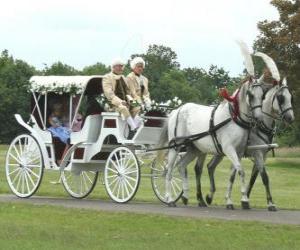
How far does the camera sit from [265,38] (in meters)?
48.1

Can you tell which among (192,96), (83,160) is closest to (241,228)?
(83,160)

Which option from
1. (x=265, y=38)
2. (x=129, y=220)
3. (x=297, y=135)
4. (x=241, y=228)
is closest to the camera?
(x=241, y=228)

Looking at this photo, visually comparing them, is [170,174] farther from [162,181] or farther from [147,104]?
[147,104]

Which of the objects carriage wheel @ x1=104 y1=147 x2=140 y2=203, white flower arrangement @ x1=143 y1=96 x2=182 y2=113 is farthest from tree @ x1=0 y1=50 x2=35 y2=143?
carriage wheel @ x1=104 y1=147 x2=140 y2=203

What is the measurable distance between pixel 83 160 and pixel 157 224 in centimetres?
507

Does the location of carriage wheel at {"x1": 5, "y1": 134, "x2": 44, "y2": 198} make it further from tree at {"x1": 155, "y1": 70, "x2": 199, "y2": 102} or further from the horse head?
tree at {"x1": 155, "y1": 70, "x2": 199, "y2": 102}

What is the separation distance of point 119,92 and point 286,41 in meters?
29.9

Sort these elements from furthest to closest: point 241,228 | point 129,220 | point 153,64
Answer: point 153,64 → point 129,220 → point 241,228

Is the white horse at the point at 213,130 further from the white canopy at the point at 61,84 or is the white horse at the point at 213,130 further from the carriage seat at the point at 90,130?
the white canopy at the point at 61,84

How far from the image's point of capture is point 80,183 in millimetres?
19281

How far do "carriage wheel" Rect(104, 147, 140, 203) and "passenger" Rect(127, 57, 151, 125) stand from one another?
925 millimetres

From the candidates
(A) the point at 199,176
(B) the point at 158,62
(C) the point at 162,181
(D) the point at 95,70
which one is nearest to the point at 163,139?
(A) the point at 199,176

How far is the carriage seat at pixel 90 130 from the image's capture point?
1777cm

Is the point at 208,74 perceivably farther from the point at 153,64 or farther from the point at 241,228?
the point at 241,228
